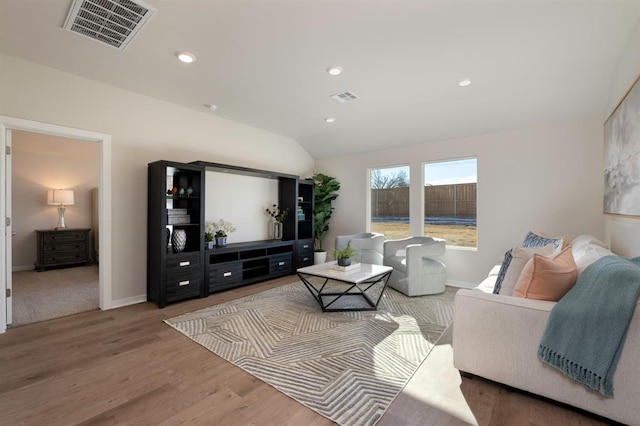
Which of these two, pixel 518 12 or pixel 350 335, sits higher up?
pixel 518 12

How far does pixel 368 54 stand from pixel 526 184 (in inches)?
120

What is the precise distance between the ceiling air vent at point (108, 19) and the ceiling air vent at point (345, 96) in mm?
2150

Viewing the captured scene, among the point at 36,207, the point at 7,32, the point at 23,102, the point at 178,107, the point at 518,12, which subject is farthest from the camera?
the point at 36,207

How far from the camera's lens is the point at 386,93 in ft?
11.7

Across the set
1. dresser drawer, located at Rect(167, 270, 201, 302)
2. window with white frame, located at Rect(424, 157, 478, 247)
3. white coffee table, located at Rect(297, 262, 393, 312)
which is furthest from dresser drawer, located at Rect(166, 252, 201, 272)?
window with white frame, located at Rect(424, 157, 478, 247)

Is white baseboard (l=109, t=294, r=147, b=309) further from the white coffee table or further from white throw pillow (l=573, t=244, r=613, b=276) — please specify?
white throw pillow (l=573, t=244, r=613, b=276)

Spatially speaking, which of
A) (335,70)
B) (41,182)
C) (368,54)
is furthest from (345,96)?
(41,182)

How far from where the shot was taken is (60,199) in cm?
564

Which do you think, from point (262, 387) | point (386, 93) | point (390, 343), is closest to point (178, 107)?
point (386, 93)

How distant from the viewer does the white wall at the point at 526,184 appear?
3.60 meters

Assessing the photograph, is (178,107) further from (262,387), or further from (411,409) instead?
(411,409)

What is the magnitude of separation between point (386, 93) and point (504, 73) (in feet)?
4.19

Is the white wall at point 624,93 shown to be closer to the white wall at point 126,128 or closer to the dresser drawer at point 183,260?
the dresser drawer at point 183,260

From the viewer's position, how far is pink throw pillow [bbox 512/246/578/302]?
5.93 feet
